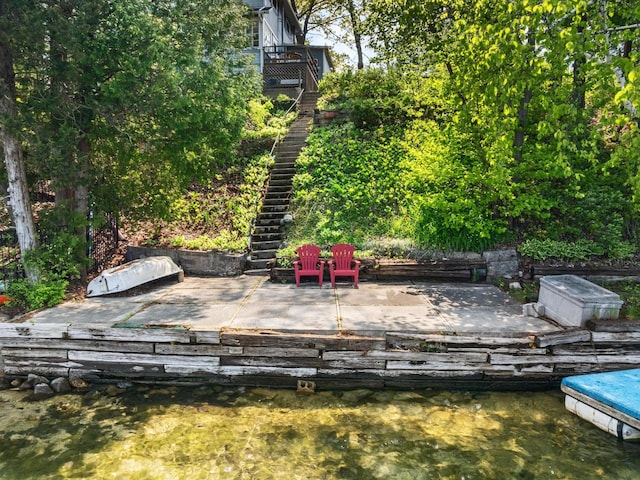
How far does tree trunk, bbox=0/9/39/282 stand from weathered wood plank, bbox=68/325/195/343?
75.8 inches

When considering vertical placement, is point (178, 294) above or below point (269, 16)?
below

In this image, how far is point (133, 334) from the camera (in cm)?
512

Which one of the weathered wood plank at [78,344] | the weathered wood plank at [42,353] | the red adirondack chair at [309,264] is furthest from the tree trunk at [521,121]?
the weathered wood plank at [42,353]

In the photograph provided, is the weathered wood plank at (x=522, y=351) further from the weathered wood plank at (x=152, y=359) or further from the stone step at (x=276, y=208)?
the stone step at (x=276, y=208)

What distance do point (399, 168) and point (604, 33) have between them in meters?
5.39

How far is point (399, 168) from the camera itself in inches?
414

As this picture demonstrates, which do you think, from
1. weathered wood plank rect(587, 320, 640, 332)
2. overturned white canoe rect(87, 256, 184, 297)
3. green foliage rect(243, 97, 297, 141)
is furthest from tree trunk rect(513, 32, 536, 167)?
green foliage rect(243, 97, 297, 141)

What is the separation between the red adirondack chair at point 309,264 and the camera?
7.46 meters

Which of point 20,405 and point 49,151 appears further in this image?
point 49,151

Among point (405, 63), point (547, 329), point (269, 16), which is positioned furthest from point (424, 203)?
point (269, 16)

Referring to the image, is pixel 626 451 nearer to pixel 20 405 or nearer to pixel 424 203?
pixel 424 203

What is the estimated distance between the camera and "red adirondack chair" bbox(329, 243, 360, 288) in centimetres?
740

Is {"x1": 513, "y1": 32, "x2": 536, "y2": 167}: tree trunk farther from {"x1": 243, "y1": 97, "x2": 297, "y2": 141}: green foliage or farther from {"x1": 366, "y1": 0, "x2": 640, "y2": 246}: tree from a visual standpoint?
{"x1": 243, "y1": 97, "x2": 297, "y2": 141}: green foliage

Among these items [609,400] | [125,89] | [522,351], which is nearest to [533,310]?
[522,351]
